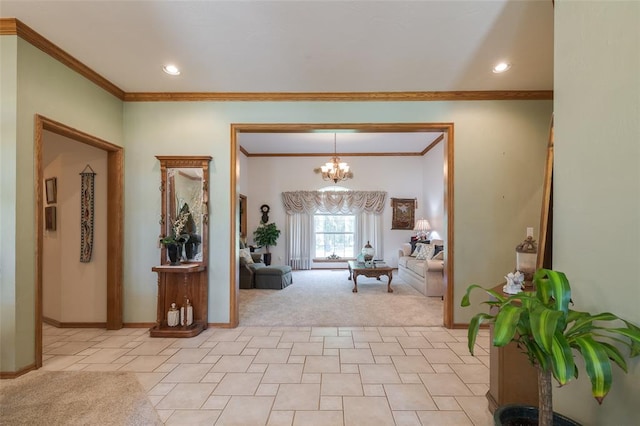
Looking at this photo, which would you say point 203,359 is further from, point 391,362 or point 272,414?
point 391,362

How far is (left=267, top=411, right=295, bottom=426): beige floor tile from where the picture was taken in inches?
74.7

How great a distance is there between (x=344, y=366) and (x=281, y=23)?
9.88 ft

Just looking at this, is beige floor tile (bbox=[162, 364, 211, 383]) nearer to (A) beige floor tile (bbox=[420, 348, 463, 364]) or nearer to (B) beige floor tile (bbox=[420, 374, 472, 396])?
(B) beige floor tile (bbox=[420, 374, 472, 396])

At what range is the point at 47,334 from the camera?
349cm

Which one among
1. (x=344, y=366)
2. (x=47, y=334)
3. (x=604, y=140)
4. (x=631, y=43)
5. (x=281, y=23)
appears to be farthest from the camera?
(x=47, y=334)

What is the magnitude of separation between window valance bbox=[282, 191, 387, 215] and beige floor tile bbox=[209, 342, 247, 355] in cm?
525

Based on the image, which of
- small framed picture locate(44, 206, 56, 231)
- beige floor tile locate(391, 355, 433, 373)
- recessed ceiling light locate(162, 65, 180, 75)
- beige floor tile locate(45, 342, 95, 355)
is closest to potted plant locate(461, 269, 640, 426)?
beige floor tile locate(391, 355, 433, 373)

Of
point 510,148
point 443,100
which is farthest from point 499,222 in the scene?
point 443,100

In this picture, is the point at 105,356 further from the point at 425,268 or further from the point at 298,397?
the point at 425,268

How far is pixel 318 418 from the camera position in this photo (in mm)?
1942

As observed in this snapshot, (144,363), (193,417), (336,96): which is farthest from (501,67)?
(144,363)

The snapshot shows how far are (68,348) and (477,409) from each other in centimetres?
391

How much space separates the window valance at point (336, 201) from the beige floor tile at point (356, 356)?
5426 mm

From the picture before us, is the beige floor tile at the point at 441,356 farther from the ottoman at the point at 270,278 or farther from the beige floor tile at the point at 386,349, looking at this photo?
the ottoman at the point at 270,278
